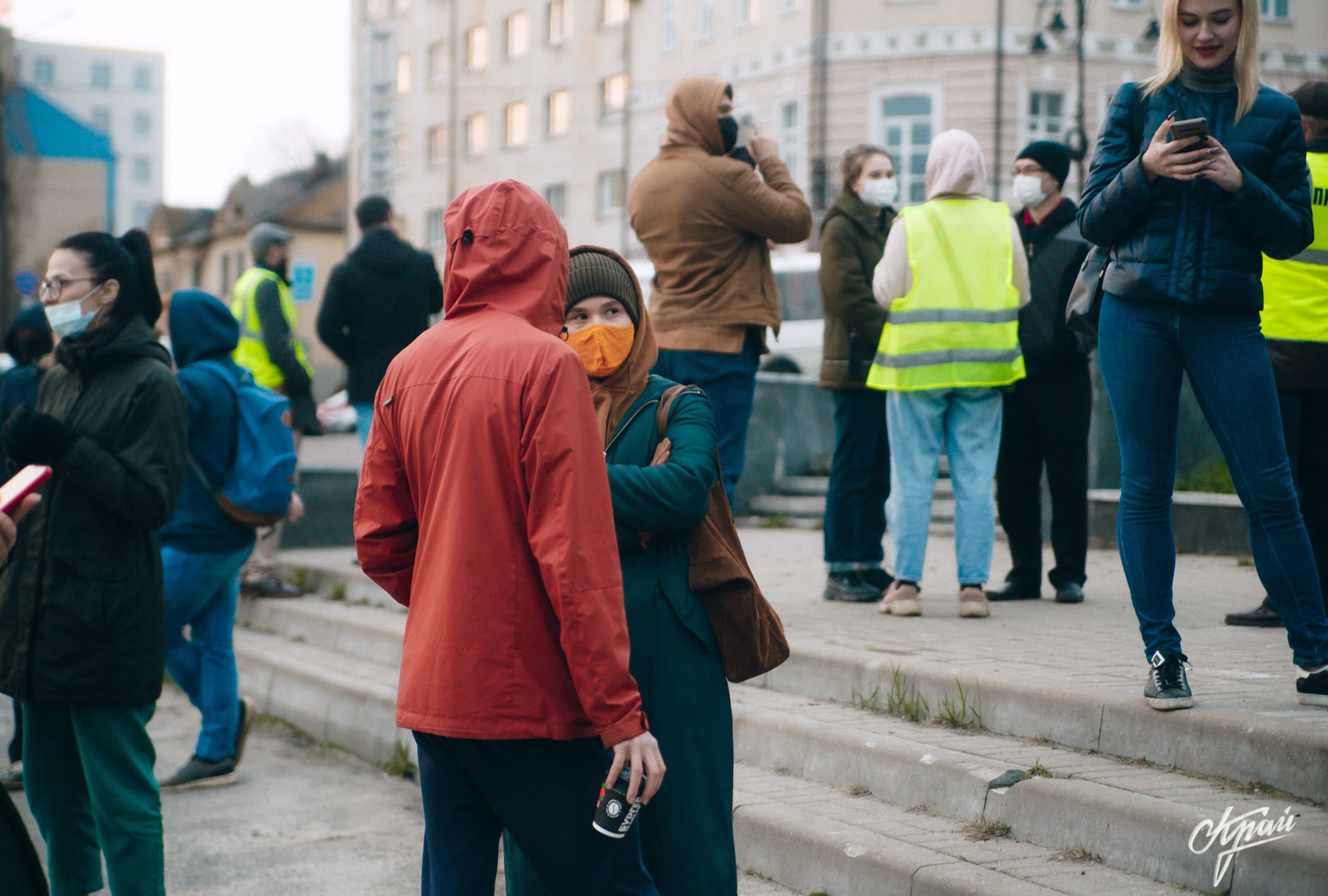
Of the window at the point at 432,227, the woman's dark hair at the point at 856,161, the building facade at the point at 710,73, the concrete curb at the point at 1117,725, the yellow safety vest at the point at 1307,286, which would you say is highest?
the building facade at the point at 710,73

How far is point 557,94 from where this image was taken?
42719 millimetres

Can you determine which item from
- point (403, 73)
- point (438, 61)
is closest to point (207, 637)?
point (438, 61)

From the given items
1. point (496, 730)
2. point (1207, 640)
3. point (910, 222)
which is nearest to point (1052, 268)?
point (910, 222)

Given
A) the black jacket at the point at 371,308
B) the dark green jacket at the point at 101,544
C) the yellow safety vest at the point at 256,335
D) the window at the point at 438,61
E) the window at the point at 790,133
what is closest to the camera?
the dark green jacket at the point at 101,544

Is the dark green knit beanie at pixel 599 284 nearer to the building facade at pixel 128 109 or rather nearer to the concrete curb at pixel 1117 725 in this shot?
the concrete curb at pixel 1117 725

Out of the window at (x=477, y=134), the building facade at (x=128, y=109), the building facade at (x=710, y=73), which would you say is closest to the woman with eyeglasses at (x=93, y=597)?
the building facade at (x=710, y=73)

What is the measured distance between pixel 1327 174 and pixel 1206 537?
11.1 feet

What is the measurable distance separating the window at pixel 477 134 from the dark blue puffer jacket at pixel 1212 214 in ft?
143

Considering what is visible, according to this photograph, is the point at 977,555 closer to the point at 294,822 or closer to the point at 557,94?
the point at 294,822

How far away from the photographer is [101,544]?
3.85m

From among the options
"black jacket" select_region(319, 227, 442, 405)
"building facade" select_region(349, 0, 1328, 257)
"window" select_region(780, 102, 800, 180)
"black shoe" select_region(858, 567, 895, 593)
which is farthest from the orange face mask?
"window" select_region(780, 102, 800, 180)

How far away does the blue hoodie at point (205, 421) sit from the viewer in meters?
5.50

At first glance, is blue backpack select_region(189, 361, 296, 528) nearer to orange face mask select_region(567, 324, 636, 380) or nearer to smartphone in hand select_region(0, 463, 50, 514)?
smartphone in hand select_region(0, 463, 50, 514)

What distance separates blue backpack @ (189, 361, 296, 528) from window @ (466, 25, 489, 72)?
42935 millimetres
